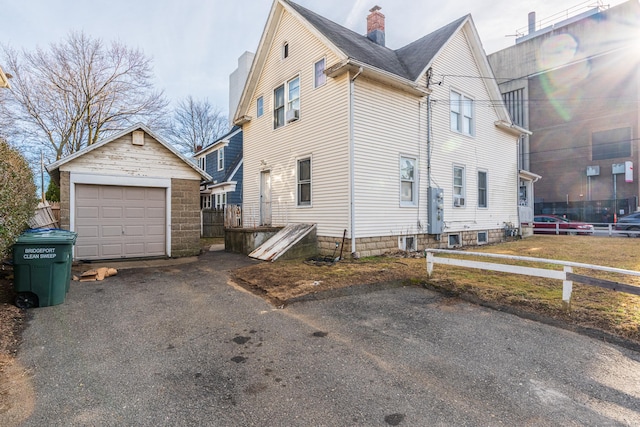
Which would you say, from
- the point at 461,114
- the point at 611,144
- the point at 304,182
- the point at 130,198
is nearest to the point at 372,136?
the point at 304,182

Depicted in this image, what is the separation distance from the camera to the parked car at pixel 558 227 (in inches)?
768

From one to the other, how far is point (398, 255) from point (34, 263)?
8.70 metres

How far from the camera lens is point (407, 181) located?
10969 millimetres

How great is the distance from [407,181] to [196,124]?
30506mm

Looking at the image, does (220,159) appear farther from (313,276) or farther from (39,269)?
(39,269)

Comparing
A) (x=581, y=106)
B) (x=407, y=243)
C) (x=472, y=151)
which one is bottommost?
(x=407, y=243)

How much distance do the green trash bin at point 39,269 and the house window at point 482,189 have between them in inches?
564

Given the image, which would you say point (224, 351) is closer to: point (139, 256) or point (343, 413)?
point (343, 413)

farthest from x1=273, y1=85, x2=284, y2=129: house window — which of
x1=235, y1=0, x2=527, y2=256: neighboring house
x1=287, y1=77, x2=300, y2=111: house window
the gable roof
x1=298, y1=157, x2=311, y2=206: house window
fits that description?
the gable roof

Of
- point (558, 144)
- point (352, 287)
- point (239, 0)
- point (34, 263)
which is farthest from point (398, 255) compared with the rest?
point (558, 144)

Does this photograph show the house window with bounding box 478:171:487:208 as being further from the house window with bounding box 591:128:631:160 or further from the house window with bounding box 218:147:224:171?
the house window with bounding box 591:128:631:160

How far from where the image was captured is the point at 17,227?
500 centimetres

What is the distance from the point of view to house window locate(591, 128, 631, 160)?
26281 mm

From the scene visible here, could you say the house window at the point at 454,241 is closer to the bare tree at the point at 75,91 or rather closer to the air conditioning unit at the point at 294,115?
the air conditioning unit at the point at 294,115
